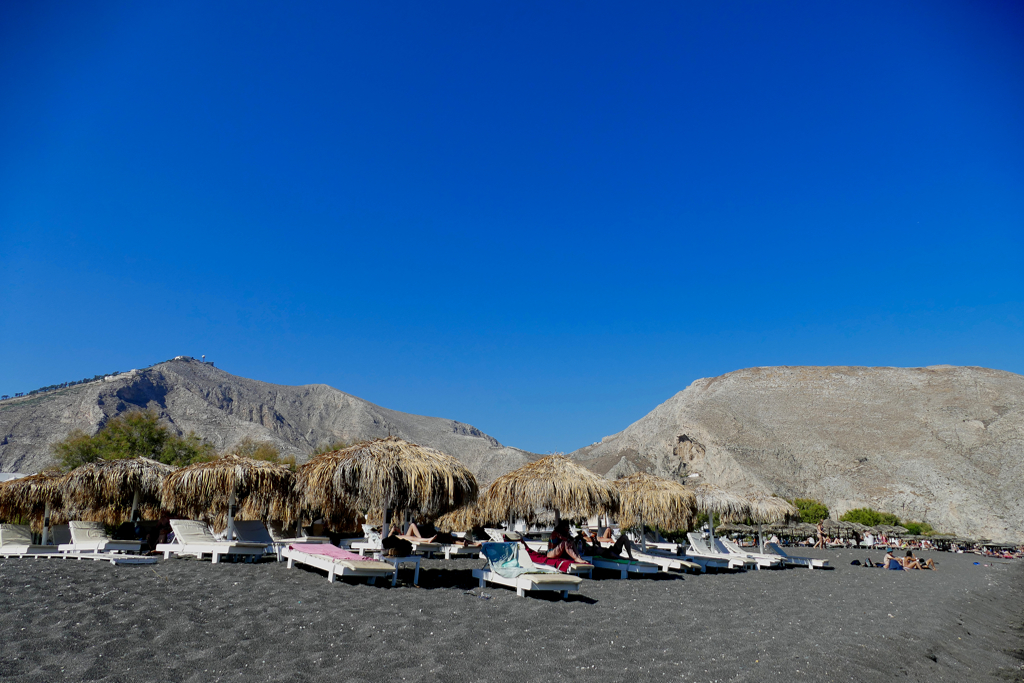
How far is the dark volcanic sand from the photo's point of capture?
185 inches

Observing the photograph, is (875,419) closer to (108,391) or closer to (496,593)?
(496,593)

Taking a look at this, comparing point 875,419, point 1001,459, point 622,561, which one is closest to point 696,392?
point 875,419

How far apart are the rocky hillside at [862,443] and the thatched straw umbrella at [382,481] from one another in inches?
1981

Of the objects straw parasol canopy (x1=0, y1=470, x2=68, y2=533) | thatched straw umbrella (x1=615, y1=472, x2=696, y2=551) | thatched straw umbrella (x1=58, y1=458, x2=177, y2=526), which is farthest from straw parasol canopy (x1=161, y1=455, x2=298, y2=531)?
thatched straw umbrella (x1=615, y1=472, x2=696, y2=551)

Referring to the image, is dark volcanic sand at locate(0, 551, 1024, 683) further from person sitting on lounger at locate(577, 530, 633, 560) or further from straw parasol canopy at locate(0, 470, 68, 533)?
straw parasol canopy at locate(0, 470, 68, 533)

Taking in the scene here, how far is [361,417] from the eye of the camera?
9225cm

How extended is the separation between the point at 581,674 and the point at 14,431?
76.3m

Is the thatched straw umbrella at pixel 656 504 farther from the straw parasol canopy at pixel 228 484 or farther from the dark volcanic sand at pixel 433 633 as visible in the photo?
the straw parasol canopy at pixel 228 484

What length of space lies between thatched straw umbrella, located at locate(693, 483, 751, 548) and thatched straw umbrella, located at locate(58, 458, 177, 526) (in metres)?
15.4

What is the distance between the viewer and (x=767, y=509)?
67.9ft

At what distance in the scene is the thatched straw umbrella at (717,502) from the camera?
18672 mm

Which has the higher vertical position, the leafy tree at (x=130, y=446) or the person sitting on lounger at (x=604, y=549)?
the leafy tree at (x=130, y=446)

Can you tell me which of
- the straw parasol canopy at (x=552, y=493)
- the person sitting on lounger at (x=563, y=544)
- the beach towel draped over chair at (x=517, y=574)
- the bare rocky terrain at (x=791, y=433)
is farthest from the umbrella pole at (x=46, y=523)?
the bare rocky terrain at (x=791, y=433)

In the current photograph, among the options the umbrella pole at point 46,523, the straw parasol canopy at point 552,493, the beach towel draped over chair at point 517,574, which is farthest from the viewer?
the umbrella pole at point 46,523
